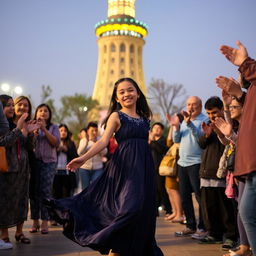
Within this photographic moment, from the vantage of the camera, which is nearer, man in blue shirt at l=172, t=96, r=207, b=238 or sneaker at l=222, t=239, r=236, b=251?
sneaker at l=222, t=239, r=236, b=251

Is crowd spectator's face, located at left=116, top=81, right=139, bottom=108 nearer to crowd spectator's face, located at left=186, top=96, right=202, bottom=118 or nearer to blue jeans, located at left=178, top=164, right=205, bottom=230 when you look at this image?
crowd spectator's face, located at left=186, top=96, right=202, bottom=118

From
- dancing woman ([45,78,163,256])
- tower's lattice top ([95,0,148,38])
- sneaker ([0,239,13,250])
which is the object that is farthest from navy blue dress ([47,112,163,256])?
tower's lattice top ([95,0,148,38])

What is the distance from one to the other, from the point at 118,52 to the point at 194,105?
84295 mm

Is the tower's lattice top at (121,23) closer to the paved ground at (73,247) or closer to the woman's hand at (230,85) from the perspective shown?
the paved ground at (73,247)

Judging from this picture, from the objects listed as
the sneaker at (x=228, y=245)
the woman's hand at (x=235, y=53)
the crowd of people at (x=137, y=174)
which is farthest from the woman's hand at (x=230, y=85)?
the sneaker at (x=228, y=245)

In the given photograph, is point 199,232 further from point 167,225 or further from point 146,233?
point 146,233

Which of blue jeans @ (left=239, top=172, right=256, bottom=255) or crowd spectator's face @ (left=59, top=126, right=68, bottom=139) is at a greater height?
crowd spectator's face @ (left=59, top=126, right=68, bottom=139)

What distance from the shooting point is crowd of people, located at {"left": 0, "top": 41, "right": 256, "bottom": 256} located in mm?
3489

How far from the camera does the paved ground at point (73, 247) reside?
484 cm

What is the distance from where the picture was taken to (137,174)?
3.92 meters

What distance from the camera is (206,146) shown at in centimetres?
565

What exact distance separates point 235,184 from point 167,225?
8.71 ft

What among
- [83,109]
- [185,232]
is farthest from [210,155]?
[83,109]

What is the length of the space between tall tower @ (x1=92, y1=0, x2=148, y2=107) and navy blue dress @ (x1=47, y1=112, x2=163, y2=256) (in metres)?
81.6
